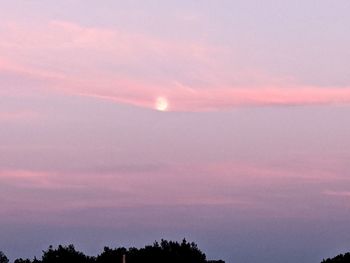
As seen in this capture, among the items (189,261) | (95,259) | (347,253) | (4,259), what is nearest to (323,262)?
(347,253)

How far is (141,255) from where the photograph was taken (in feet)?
378

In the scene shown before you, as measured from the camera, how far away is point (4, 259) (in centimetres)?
14762

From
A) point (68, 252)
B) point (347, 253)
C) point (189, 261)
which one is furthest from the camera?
point (68, 252)

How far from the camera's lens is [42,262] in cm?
12156

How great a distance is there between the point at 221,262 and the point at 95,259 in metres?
12.3

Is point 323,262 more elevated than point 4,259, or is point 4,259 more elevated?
point 4,259

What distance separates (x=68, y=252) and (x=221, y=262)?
16.3 metres

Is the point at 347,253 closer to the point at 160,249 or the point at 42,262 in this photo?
the point at 160,249

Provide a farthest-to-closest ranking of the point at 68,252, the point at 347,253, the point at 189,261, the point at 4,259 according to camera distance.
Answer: the point at 4,259 < the point at 68,252 < the point at 189,261 < the point at 347,253

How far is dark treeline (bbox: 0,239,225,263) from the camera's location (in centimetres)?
11356

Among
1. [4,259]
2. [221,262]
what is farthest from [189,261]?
[4,259]

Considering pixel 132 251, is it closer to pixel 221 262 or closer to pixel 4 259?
pixel 221 262

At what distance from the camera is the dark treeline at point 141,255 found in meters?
114

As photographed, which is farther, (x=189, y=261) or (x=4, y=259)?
(x=4, y=259)
